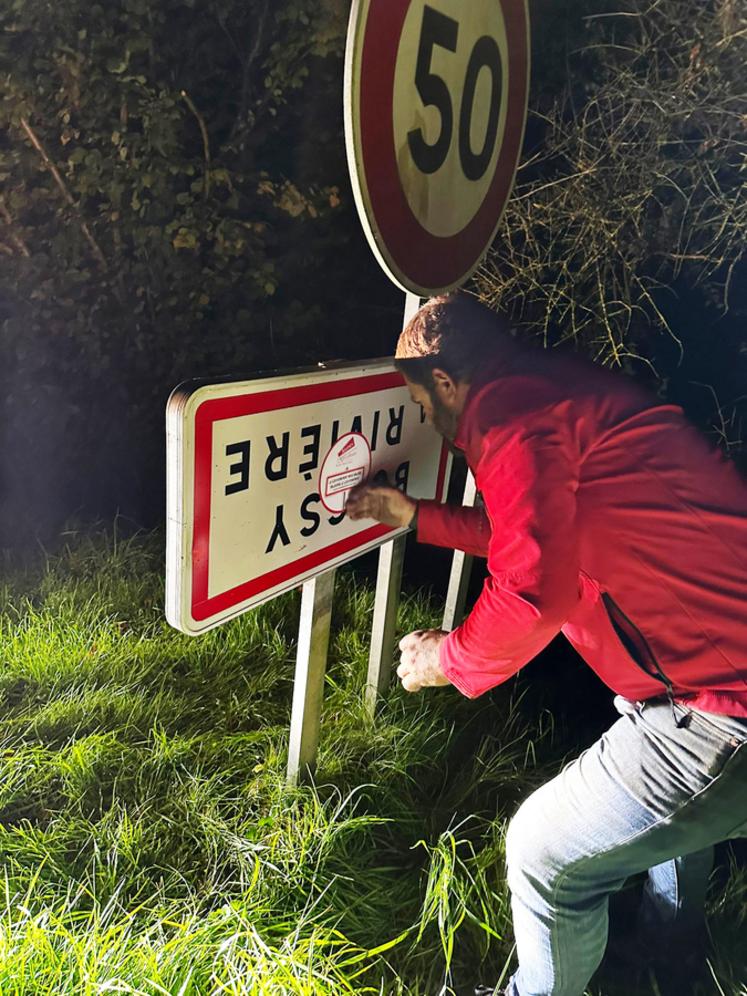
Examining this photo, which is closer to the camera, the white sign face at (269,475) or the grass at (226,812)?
the white sign face at (269,475)

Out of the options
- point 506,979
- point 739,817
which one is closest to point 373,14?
point 739,817

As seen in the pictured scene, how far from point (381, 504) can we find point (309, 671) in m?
0.38

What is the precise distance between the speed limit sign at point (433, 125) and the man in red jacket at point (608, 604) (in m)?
0.21

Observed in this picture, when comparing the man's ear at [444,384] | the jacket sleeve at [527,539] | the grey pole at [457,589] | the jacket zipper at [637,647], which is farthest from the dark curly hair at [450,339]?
the grey pole at [457,589]

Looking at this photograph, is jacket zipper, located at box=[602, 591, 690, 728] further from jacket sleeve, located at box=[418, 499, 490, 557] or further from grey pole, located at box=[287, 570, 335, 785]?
grey pole, located at box=[287, 570, 335, 785]

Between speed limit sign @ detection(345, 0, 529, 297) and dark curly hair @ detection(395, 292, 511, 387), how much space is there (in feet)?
0.21

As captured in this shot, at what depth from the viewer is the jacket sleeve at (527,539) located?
873 millimetres

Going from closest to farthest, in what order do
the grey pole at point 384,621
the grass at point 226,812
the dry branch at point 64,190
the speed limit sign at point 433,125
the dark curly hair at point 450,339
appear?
the speed limit sign at point 433,125, the dark curly hair at point 450,339, the grass at point 226,812, the dry branch at point 64,190, the grey pole at point 384,621

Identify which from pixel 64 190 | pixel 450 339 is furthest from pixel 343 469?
pixel 64 190

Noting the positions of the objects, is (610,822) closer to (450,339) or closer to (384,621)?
(450,339)

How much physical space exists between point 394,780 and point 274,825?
309 mm

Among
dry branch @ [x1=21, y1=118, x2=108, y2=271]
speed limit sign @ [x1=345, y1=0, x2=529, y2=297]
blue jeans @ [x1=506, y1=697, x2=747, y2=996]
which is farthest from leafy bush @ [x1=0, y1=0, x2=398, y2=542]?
blue jeans @ [x1=506, y1=697, x2=747, y2=996]

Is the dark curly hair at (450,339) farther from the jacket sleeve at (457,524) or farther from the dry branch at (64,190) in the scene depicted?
the dry branch at (64,190)

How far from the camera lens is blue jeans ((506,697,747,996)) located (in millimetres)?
899
